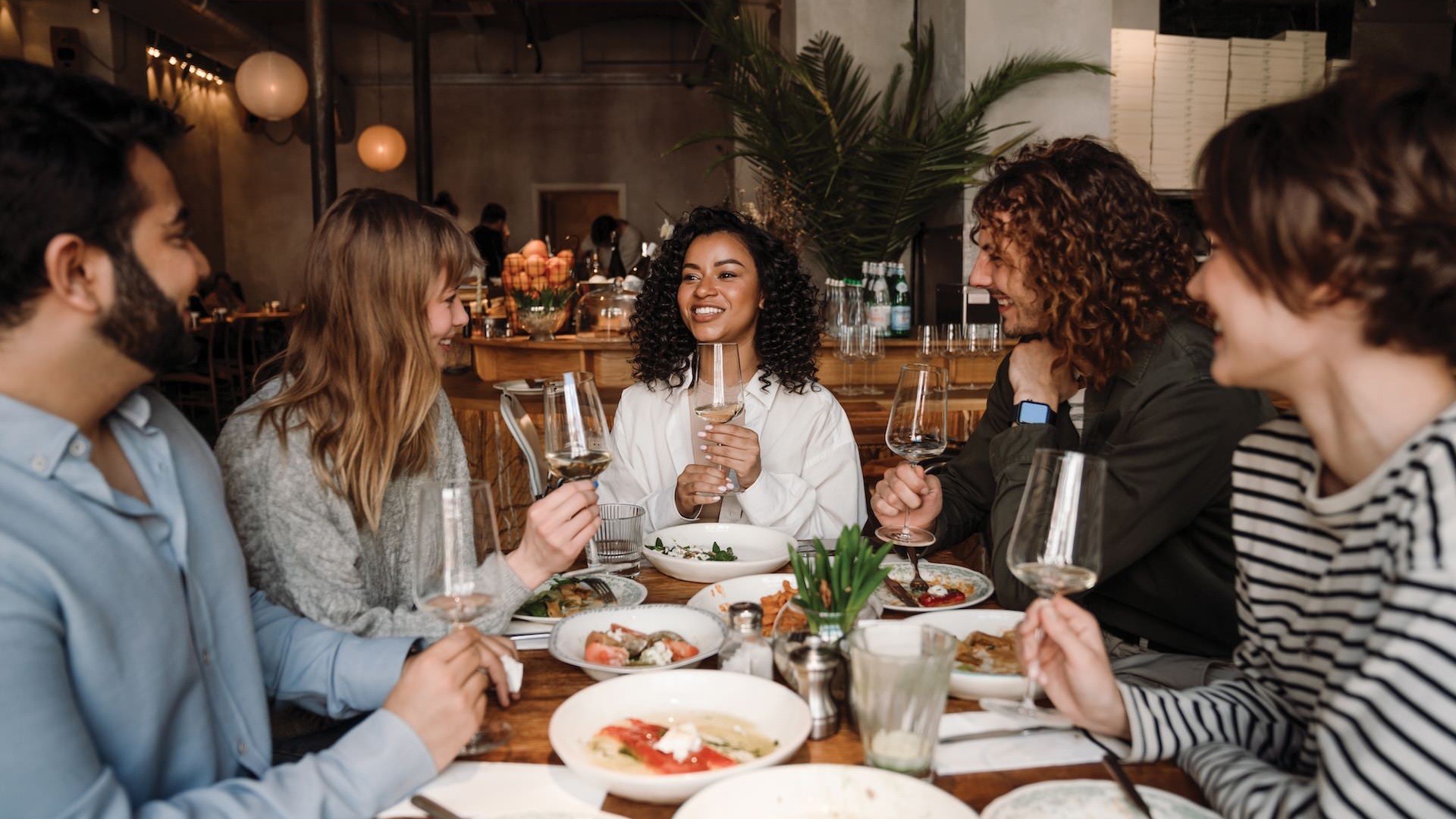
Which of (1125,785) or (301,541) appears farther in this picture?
(301,541)

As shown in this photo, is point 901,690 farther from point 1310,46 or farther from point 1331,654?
point 1310,46

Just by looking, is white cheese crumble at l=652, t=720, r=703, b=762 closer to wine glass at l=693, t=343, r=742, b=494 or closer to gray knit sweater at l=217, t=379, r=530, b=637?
gray knit sweater at l=217, t=379, r=530, b=637

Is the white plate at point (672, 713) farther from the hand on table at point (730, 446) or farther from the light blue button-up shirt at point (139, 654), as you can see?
the hand on table at point (730, 446)

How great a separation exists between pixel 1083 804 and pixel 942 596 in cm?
69

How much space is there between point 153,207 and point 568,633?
80cm

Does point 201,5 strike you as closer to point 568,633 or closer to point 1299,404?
point 568,633

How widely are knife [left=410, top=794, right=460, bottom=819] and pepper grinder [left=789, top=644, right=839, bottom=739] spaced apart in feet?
1.40

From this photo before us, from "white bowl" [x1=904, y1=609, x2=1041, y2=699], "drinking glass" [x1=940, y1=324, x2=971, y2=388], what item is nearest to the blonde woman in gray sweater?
"white bowl" [x1=904, y1=609, x2=1041, y2=699]

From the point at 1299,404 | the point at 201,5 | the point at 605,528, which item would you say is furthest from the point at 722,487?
the point at 201,5

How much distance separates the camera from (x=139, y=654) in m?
1.00

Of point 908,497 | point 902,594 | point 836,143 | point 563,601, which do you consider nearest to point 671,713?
point 563,601

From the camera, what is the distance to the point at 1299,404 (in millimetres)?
1053

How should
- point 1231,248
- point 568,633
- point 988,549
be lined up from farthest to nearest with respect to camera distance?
point 988,549
point 568,633
point 1231,248

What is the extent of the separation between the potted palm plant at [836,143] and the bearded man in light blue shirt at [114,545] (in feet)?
14.7
